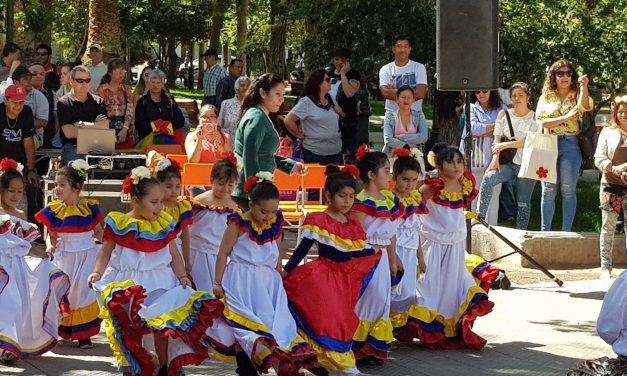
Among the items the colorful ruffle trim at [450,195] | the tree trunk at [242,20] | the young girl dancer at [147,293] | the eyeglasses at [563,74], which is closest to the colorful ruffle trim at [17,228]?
the young girl dancer at [147,293]

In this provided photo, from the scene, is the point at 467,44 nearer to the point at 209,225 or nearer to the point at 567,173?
the point at 567,173

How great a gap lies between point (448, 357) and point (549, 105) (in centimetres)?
487

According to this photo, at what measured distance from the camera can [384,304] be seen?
27.9 ft

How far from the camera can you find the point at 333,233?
8.02 metres

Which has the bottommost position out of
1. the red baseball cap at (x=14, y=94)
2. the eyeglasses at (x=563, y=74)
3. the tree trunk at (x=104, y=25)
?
the red baseball cap at (x=14, y=94)

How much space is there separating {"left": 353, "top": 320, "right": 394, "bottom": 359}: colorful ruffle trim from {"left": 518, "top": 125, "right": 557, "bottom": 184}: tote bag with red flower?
4864 millimetres

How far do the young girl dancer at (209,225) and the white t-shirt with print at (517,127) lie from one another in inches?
203

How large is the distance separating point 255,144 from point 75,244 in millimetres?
1513

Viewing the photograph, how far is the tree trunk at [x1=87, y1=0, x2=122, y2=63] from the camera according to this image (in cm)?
2144

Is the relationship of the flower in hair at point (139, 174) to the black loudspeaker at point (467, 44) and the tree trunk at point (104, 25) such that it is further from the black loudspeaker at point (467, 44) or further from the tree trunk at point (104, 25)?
the tree trunk at point (104, 25)

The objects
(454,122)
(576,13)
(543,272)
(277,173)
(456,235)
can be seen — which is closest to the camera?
(456,235)

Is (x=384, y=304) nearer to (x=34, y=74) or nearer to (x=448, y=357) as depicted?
(x=448, y=357)

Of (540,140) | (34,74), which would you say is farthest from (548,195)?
(34,74)

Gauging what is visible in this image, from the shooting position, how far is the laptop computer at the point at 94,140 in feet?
41.0
